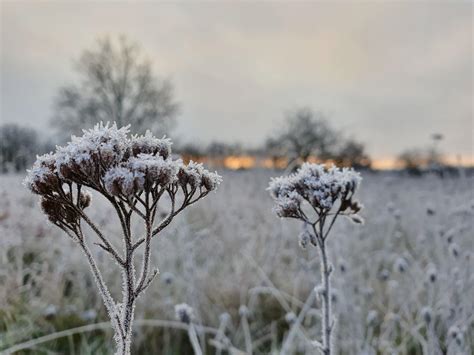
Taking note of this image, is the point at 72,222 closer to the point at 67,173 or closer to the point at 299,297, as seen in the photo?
the point at 67,173

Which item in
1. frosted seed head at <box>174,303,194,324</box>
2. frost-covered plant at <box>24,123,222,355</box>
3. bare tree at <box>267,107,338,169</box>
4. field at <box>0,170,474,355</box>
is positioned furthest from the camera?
bare tree at <box>267,107,338,169</box>

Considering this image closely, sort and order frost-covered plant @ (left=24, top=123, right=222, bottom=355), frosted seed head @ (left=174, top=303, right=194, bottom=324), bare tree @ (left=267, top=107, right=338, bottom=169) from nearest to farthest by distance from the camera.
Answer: frost-covered plant @ (left=24, top=123, right=222, bottom=355) < frosted seed head @ (left=174, top=303, right=194, bottom=324) < bare tree @ (left=267, top=107, right=338, bottom=169)

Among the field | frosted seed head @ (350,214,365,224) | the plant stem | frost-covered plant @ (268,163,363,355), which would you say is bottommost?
the field

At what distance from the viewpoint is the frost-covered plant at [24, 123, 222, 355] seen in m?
1.28

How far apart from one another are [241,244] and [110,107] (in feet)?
106

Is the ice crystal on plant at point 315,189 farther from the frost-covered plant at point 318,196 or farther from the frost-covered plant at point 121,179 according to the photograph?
the frost-covered plant at point 121,179

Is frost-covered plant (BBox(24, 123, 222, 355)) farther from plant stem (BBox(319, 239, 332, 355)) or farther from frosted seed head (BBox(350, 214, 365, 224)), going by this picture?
frosted seed head (BBox(350, 214, 365, 224))

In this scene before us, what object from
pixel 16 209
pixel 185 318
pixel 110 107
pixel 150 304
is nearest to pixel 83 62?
pixel 110 107

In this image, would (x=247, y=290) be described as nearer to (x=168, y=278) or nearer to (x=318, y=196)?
(x=168, y=278)

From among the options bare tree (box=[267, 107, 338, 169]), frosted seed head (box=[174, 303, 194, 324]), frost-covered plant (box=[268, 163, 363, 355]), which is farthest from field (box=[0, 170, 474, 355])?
bare tree (box=[267, 107, 338, 169])

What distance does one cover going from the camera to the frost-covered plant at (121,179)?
1281mm

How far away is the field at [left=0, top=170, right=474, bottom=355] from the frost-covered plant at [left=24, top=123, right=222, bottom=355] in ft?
5.84

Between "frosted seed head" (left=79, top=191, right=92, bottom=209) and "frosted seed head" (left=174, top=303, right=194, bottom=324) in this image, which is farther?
"frosted seed head" (left=174, top=303, right=194, bottom=324)

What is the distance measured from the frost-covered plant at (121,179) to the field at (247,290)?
178 centimetres
